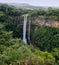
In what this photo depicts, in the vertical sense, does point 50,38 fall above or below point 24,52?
below

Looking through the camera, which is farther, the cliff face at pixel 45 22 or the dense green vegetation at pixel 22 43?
the cliff face at pixel 45 22

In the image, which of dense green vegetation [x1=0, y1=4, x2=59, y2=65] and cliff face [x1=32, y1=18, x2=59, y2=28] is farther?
cliff face [x1=32, y1=18, x2=59, y2=28]

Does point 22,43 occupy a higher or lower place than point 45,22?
lower

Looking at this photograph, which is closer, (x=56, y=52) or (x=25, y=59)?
(x=25, y=59)

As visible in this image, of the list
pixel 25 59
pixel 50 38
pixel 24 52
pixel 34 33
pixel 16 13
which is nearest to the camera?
pixel 25 59

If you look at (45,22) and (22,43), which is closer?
(22,43)

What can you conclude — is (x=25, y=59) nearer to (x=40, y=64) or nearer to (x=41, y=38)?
(x=40, y=64)

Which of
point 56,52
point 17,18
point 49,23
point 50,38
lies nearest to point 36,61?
point 56,52

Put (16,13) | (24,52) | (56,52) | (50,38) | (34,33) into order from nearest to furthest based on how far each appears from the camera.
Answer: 1. (24,52)
2. (56,52)
3. (50,38)
4. (34,33)
5. (16,13)
